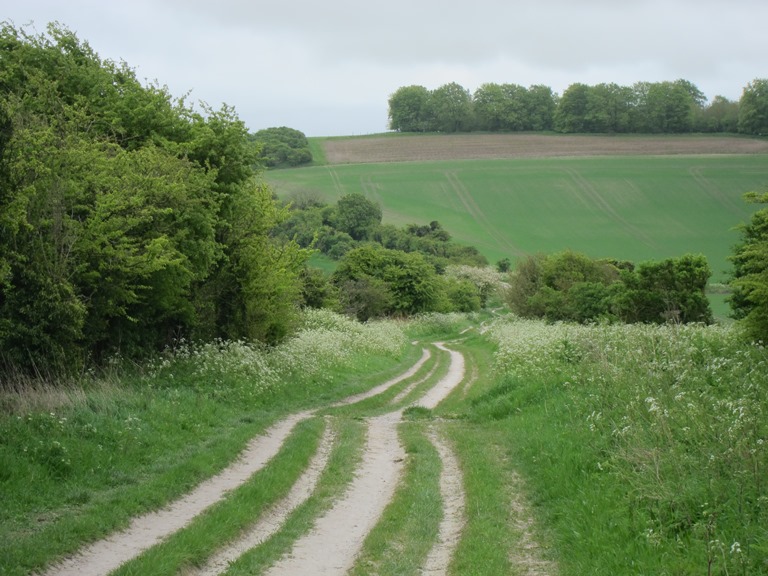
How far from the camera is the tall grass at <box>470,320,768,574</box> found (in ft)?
26.0

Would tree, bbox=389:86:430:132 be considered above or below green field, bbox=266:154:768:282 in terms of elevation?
above

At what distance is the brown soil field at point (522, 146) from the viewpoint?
418 ft

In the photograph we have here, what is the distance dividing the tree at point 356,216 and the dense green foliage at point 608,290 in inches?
1724

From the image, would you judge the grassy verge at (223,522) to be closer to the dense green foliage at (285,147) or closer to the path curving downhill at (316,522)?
the path curving downhill at (316,522)

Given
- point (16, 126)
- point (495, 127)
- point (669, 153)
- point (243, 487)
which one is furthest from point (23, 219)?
point (495, 127)

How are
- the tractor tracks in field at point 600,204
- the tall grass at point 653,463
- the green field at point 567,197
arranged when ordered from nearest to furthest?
the tall grass at point 653,463, the tractor tracks in field at point 600,204, the green field at point 567,197

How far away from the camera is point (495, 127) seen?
154500mm

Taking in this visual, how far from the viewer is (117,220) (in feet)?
63.7

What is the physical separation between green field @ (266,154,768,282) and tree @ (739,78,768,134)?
1375cm

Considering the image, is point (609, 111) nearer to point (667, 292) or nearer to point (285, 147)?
point (285, 147)

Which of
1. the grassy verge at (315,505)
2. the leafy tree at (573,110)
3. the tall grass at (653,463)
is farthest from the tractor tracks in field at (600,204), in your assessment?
the grassy verge at (315,505)

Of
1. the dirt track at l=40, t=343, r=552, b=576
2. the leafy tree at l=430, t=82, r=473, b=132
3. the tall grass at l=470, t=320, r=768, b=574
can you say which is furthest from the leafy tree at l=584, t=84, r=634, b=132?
the dirt track at l=40, t=343, r=552, b=576

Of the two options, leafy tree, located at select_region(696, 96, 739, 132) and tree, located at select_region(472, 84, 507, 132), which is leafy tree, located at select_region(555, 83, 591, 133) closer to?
tree, located at select_region(472, 84, 507, 132)

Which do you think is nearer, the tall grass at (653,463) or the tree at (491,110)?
the tall grass at (653,463)
